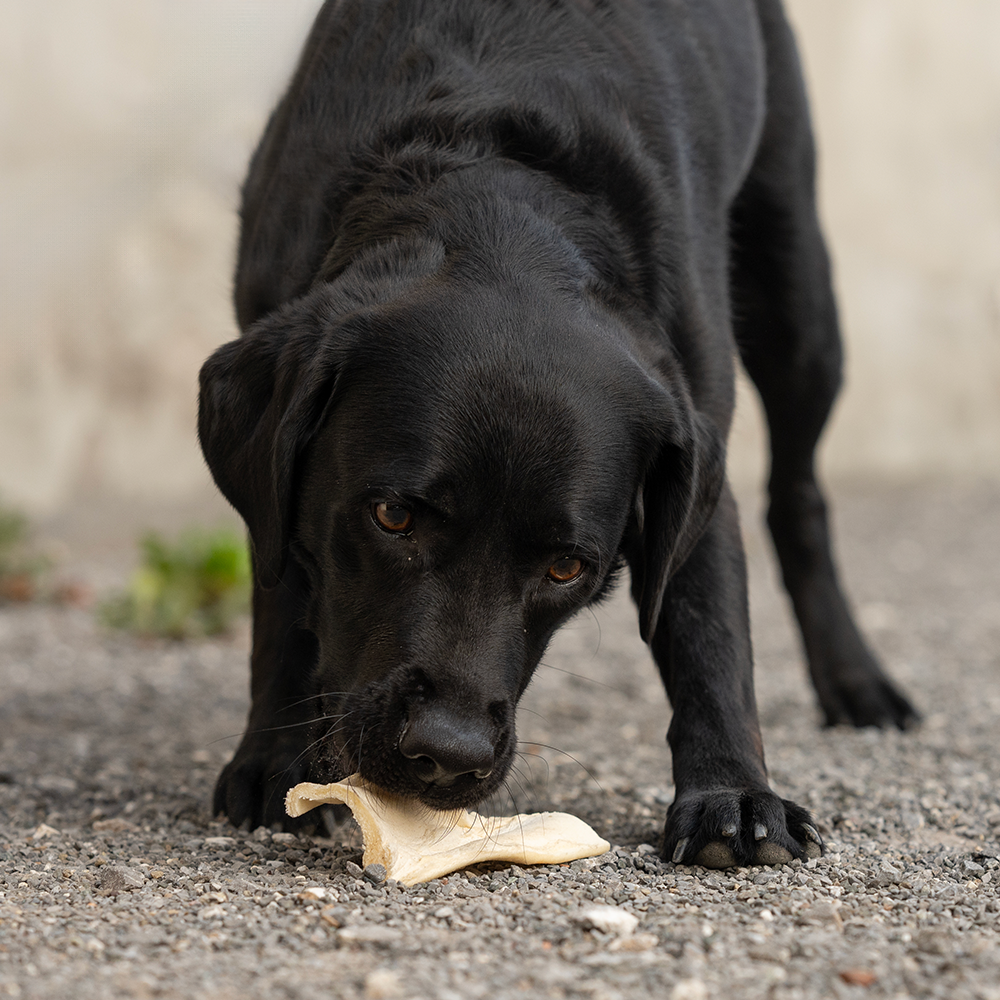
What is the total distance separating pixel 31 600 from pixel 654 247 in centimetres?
453

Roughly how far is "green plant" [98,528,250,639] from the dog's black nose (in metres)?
3.50

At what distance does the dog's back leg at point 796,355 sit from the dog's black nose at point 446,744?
84.8 inches

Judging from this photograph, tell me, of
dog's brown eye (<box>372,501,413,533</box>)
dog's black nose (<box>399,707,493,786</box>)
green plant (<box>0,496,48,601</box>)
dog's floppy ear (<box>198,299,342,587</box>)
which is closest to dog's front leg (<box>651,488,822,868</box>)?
dog's black nose (<box>399,707,493,786</box>)

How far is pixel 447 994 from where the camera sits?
168cm

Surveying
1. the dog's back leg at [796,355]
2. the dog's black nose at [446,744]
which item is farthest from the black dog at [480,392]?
the dog's back leg at [796,355]

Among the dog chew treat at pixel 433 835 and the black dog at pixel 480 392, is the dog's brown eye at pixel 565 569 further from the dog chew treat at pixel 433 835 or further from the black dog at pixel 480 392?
the dog chew treat at pixel 433 835

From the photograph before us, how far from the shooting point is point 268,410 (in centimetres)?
251

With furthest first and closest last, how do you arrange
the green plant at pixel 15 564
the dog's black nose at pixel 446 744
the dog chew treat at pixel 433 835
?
1. the green plant at pixel 15 564
2. the dog chew treat at pixel 433 835
3. the dog's black nose at pixel 446 744

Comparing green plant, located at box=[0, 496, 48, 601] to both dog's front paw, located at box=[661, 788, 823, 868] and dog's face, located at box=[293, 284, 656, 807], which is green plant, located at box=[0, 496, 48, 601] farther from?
dog's front paw, located at box=[661, 788, 823, 868]

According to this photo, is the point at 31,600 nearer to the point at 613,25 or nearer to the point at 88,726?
the point at 88,726

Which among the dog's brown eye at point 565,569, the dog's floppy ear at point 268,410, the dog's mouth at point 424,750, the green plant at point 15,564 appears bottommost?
the green plant at point 15,564

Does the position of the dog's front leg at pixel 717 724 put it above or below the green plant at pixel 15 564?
above

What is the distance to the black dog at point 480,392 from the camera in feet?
7.49

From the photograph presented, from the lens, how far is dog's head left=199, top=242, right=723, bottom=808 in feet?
7.39
